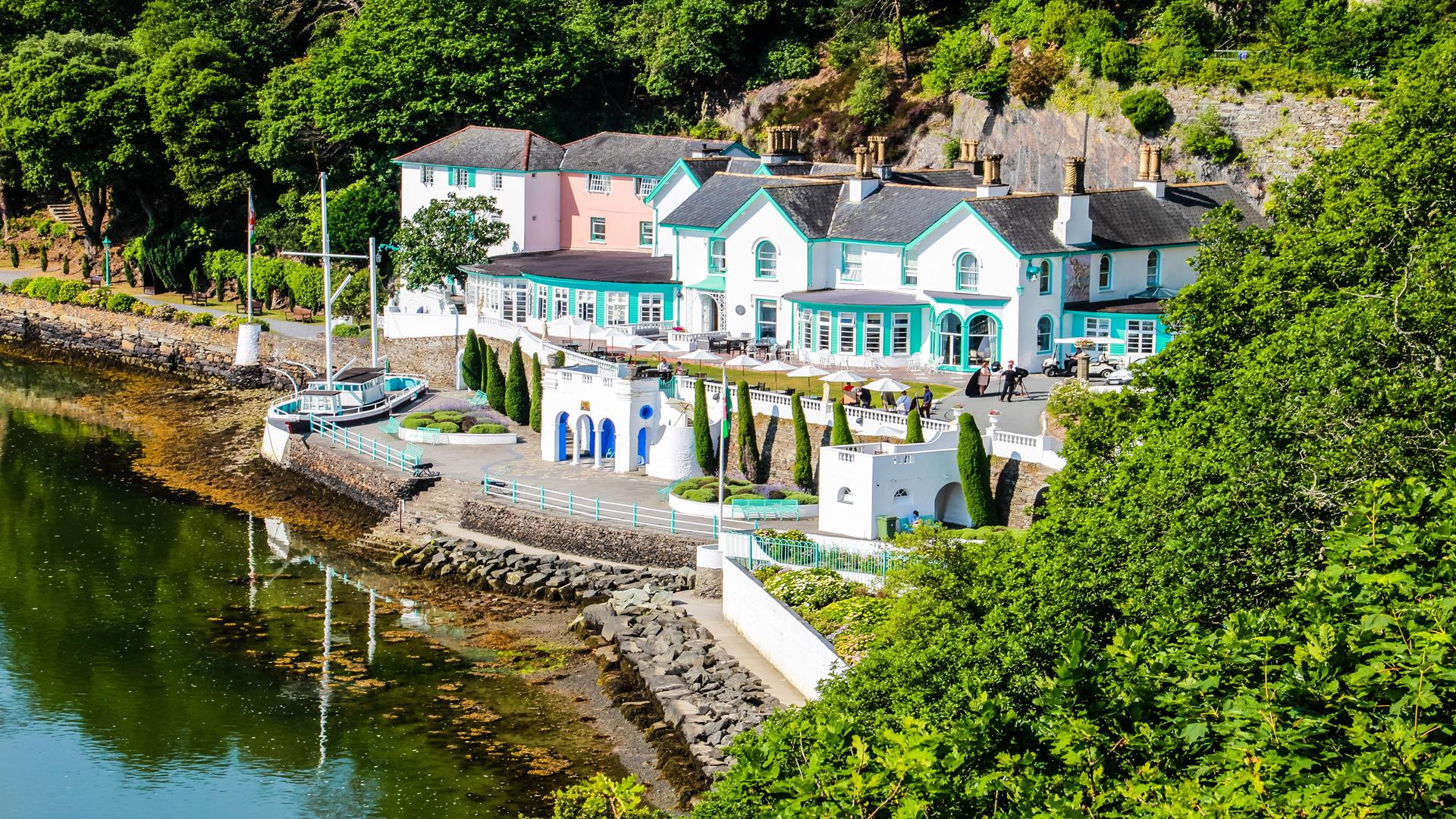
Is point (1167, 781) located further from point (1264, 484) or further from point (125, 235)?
point (125, 235)

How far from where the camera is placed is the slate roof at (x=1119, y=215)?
194 ft

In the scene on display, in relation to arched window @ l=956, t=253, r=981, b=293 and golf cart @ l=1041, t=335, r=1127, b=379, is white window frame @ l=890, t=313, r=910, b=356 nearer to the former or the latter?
arched window @ l=956, t=253, r=981, b=293

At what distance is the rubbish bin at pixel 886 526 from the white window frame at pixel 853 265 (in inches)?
695

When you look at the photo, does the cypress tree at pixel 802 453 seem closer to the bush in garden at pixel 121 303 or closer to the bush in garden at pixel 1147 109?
the bush in garden at pixel 1147 109

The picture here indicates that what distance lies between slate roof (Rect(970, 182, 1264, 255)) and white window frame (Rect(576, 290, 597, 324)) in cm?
1631

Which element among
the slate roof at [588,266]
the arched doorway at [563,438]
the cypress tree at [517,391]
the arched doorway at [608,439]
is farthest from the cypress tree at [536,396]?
the slate roof at [588,266]

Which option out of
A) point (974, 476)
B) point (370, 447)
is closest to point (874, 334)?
point (974, 476)

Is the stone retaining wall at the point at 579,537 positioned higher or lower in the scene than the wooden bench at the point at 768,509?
lower

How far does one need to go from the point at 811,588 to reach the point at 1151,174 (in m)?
27.7

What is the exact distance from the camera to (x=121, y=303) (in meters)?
87.1

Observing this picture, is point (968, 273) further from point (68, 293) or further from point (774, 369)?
point (68, 293)

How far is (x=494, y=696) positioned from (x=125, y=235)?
6532cm

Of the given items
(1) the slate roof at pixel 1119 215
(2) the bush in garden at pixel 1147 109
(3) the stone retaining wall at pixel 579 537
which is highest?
(2) the bush in garden at pixel 1147 109

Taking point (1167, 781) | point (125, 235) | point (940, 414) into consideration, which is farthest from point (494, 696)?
point (125, 235)
